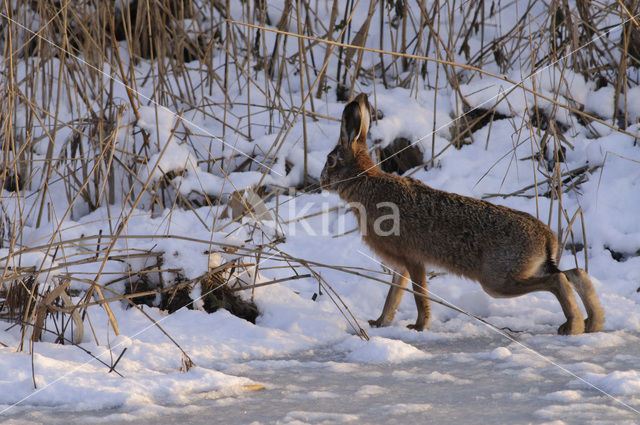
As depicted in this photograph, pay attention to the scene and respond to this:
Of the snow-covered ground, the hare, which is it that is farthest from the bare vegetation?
the hare

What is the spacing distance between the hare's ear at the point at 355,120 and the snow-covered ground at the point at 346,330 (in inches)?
34.6

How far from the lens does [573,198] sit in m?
5.90

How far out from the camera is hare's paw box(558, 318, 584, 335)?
4.15 metres

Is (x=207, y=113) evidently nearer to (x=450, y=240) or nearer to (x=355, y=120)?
(x=355, y=120)

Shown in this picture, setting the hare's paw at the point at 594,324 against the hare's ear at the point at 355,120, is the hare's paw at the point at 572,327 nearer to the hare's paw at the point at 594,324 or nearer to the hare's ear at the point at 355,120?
the hare's paw at the point at 594,324

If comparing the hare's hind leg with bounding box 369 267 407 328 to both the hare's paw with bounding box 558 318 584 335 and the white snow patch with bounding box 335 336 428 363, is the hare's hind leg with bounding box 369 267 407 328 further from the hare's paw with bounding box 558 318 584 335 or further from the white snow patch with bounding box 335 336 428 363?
the hare's paw with bounding box 558 318 584 335

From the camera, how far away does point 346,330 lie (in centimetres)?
440

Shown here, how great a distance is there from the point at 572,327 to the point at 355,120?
1.81m

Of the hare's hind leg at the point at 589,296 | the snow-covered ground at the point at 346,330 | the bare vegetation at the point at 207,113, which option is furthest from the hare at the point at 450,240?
the bare vegetation at the point at 207,113

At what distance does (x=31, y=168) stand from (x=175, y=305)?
2.40 metres

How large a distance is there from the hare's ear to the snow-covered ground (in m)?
0.88

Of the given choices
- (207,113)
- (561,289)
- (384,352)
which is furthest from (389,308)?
(207,113)

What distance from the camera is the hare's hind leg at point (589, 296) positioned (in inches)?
165

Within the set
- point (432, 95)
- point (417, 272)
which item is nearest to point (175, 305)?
point (417, 272)
